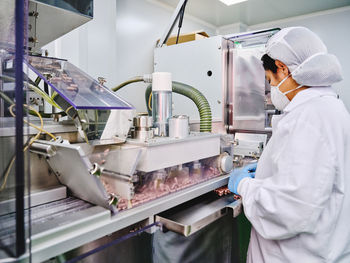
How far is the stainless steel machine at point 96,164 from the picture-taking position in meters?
0.61

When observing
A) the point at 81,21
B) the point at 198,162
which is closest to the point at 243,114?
the point at 198,162

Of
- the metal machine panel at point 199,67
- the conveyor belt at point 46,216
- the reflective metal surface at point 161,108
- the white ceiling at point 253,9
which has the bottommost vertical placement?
the conveyor belt at point 46,216

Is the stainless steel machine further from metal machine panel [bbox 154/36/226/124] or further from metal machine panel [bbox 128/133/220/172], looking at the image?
metal machine panel [bbox 154/36/226/124]

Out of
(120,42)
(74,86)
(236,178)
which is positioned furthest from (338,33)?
(74,86)

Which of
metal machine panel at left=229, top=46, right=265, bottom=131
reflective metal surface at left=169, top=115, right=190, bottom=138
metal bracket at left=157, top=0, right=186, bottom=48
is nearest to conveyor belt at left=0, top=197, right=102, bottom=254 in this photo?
reflective metal surface at left=169, top=115, right=190, bottom=138

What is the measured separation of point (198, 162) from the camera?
1057 millimetres

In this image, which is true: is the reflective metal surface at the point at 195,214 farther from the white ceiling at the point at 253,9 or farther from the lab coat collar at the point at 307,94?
the white ceiling at the point at 253,9

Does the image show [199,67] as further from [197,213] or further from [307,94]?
[197,213]

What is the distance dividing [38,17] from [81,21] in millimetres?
153

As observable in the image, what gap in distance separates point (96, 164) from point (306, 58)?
0.75m

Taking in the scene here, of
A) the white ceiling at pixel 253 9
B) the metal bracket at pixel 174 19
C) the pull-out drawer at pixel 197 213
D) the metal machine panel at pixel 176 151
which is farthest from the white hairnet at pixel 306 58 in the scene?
the white ceiling at pixel 253 9

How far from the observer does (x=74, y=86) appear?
0.86 meters

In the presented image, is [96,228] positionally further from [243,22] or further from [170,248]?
[243,22]

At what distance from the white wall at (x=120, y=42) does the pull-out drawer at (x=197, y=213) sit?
134 cm
